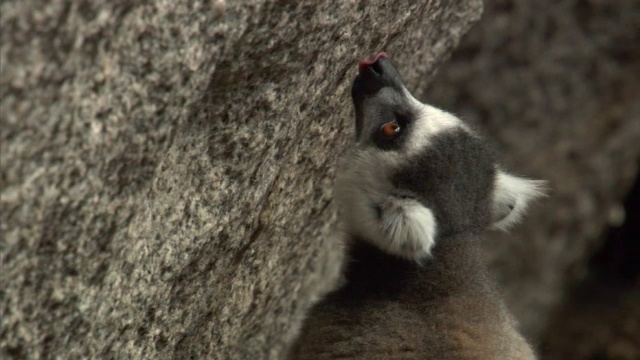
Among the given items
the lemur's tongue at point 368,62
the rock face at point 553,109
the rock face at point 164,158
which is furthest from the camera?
the rock face at point 553,109

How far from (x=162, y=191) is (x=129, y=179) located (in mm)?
215

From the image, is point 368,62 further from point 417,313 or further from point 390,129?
point 417,313

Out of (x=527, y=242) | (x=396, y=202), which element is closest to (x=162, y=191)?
(x=396, y=202)

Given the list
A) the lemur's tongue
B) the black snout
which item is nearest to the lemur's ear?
the black snout

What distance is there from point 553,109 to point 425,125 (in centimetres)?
238

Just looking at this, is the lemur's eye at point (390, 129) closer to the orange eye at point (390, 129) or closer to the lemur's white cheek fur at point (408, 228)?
the orange eye at point (390, 129)

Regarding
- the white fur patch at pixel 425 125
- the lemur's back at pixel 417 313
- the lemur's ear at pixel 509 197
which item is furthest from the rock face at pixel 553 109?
the lemur's back at pixel 417 313

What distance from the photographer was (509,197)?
366cm

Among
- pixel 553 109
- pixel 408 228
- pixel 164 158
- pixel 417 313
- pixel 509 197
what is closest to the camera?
pixel 164 158

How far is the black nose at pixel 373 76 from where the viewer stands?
3289 millimetres

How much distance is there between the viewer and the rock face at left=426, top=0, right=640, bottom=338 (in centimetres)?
527

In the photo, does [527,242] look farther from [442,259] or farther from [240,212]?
[240,212]

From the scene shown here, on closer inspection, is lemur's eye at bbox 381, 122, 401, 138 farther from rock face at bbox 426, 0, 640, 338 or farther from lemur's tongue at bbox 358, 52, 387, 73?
rock face at bbox 426, 0, 640, 338

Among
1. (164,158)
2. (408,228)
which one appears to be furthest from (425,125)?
(164,158)
